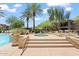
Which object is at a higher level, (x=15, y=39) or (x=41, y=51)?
(x=15, y=39)

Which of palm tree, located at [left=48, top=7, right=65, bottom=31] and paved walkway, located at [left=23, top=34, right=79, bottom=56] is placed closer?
paved walkway, located at [left=23, top=34, right=79, bottom=56]

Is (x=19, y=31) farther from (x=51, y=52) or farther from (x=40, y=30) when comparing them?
(x=51, y=52)

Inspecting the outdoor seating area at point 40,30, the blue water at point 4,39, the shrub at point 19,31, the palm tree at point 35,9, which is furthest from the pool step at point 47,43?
the palm tree at point 35,9

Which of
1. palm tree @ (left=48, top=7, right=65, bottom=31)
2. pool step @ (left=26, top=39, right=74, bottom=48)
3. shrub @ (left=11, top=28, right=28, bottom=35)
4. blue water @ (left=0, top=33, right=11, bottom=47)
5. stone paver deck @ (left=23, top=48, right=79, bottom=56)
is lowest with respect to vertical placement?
stone paver deck @ (left=23, top=48, right=79, bottom=56)

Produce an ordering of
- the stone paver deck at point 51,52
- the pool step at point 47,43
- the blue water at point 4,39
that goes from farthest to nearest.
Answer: the pool step at point 47,43
the blue water at point 4,39
the stone paver deck at point 51,52

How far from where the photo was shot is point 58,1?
4.95m

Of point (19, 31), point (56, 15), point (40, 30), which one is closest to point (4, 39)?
point (19, 31)

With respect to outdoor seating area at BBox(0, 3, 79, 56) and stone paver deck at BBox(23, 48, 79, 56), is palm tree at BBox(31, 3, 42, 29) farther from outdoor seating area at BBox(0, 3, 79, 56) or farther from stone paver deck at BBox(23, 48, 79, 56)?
stone paver deck at BBox(23, 48, 79, 56)

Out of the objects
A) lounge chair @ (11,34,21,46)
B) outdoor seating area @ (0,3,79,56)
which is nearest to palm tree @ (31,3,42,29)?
outdoor seating area @ (0,3,79,56)

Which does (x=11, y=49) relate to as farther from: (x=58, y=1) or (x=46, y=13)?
(x=58, y=1)

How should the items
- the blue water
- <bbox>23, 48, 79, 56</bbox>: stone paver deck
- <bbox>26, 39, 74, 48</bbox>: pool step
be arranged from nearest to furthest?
<bbox>23, 48, 79, 56</bbox>: stone paver deck < the blue water < <bbox>26, 39, 74, 48</bbox>: pool step

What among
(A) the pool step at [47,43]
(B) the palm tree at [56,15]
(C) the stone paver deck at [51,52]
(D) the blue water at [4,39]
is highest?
(B) the palm tree at [56,15]

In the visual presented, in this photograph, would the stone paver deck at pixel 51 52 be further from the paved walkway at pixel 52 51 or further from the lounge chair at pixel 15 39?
the lounge chair at pixel 15 39

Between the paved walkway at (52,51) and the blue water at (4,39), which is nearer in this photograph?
the paved walkway at (52,51)
